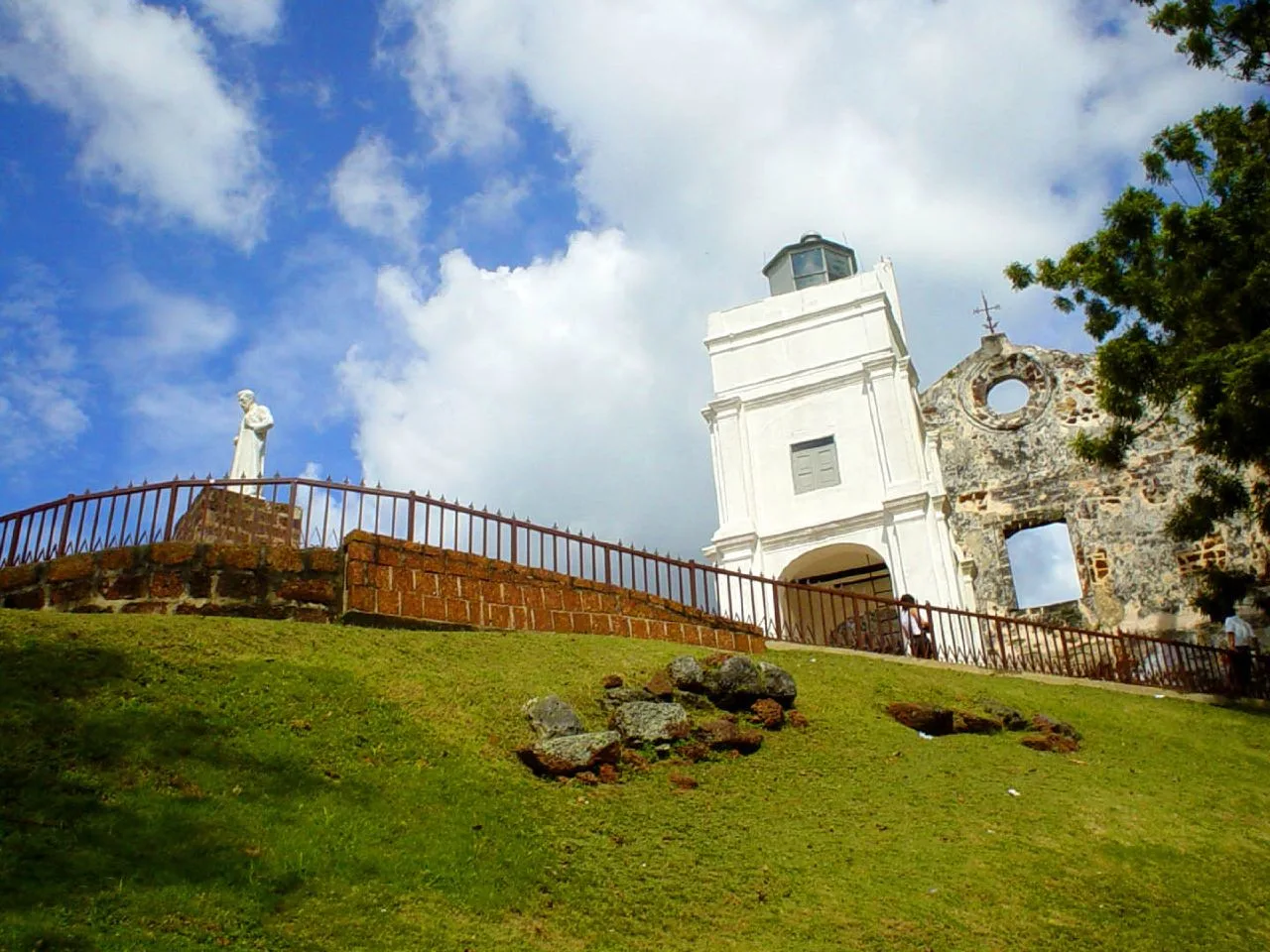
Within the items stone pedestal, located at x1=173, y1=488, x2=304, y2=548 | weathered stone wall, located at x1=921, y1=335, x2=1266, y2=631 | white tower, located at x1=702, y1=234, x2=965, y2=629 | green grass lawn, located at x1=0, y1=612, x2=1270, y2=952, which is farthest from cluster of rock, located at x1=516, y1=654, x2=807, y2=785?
weathered stone wall, located at x1=921, y1=335, x2=1266, y2=631

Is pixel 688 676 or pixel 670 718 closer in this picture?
pixel 670 718

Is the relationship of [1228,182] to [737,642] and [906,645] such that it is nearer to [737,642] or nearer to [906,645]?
[906,645]

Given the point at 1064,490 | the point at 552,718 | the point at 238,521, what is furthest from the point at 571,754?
the point at 1064,490

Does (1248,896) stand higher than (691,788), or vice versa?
(691,788)

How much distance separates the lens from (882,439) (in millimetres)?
19875

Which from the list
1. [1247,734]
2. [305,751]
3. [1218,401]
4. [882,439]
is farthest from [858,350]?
[305,751]

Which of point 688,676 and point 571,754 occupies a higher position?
point 688,676

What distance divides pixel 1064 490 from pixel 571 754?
16.8 metres

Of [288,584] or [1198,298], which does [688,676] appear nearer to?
[288,584]

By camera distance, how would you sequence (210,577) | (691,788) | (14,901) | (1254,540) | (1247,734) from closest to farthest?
1. (14,901)
2. (691,788)
3. (210,577)
4. (1247,734)
5. (1254,540)

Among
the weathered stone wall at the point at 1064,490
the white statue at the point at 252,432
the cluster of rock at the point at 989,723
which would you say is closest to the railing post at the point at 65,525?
the white statue at the point at 252,432

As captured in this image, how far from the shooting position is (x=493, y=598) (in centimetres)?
1014

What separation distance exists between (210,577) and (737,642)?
5.54 meters

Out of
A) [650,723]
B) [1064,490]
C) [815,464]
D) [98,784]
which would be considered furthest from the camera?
[1064,490]
